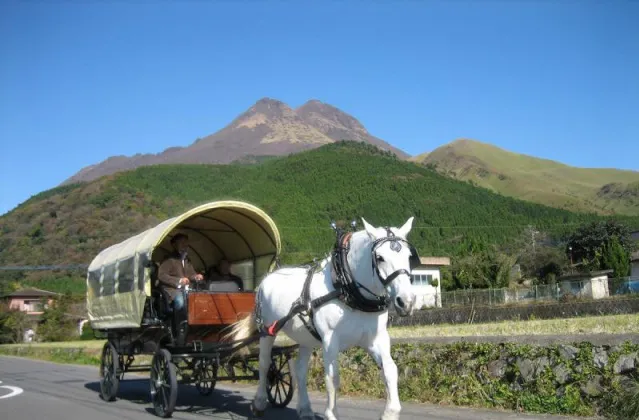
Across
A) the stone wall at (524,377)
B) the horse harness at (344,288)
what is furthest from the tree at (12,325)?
the horse harness at (344,288)

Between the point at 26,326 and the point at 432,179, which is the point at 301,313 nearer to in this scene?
the point at 26,326

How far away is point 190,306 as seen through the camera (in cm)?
939

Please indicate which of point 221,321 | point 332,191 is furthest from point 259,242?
point 332,191

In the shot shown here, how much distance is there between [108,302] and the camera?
1149 cm

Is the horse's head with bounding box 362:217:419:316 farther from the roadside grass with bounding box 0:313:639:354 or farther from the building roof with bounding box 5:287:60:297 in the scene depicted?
the building roof with bounding box 5:287:60:297

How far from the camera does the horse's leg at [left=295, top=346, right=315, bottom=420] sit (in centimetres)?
778

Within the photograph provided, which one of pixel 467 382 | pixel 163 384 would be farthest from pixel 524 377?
pixel 163 384

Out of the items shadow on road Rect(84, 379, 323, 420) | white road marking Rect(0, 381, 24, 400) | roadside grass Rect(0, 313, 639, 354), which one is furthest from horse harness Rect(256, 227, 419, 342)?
white road marking Rect(0, 381, 24, 400)

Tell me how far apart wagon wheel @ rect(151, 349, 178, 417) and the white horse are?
6.85 ft

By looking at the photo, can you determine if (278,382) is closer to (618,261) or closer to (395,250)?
(395,250)

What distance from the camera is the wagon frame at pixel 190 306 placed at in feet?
30.9

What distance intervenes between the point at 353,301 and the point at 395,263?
733 mm

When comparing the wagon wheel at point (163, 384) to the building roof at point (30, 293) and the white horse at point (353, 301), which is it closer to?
the white horse at point (353, 301)

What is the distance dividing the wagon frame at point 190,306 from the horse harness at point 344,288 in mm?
1716
